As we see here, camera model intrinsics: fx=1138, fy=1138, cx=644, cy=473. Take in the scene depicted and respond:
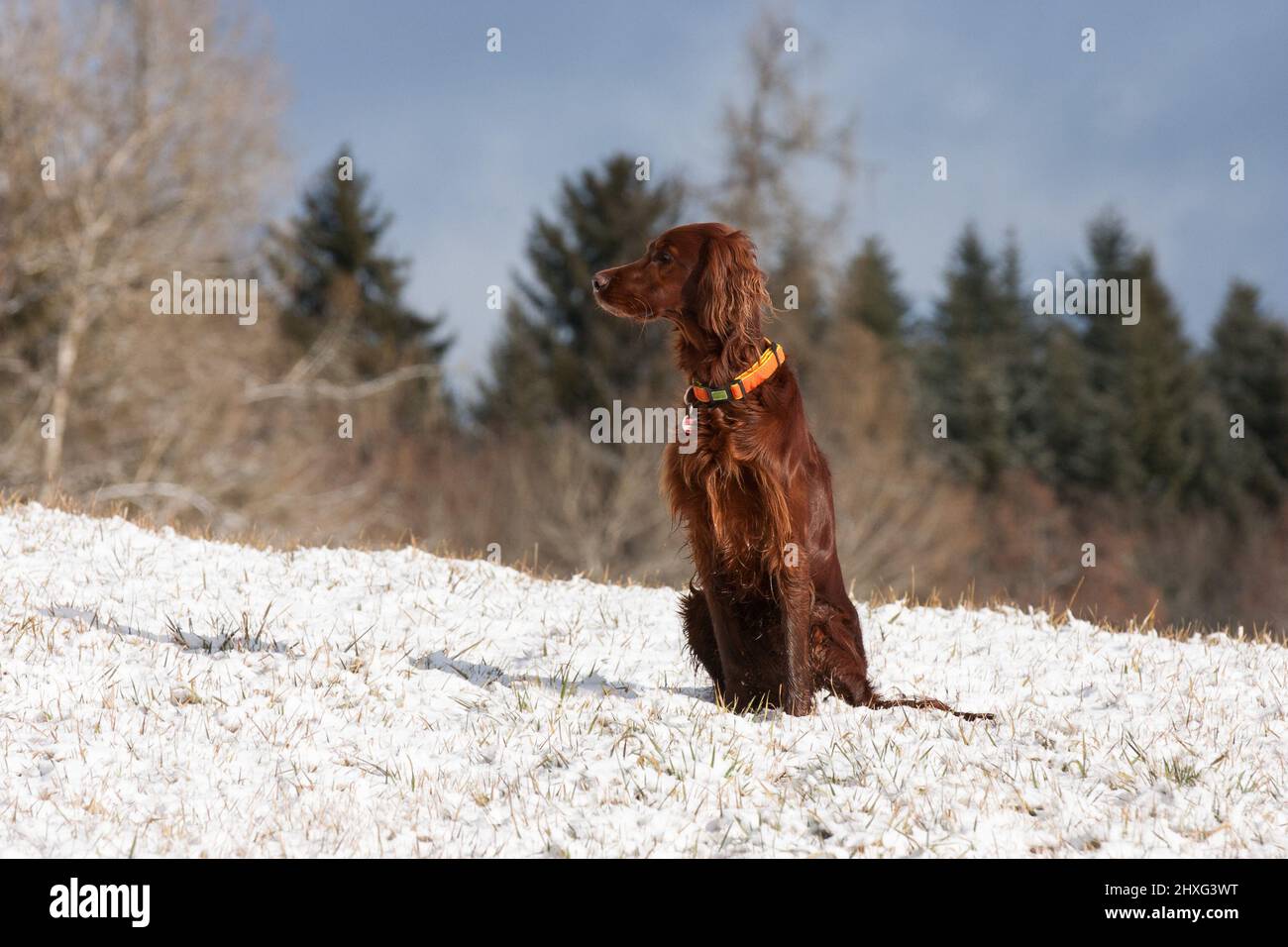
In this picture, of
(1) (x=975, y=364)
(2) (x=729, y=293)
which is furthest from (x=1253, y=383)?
(2) (x=729, y=293)

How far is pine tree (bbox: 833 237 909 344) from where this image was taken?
38.0 m

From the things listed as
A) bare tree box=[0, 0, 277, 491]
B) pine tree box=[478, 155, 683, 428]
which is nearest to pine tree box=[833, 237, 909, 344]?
pine tree box=[478, 155, 683, 428]

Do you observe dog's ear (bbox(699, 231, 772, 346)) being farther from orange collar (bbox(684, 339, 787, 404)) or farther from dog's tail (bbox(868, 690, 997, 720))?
dog's tail (bbox(868, 690, 997, 720))

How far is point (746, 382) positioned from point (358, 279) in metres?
32.3

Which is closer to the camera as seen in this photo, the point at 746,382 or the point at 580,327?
the point at 746,382

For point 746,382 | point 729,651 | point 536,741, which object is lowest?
point 536,741

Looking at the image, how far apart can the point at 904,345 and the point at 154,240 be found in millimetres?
26357

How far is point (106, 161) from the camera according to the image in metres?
19.2

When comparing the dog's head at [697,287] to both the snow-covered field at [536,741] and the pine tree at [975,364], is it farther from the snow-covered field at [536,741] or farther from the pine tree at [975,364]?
the pine tree at [975,364]

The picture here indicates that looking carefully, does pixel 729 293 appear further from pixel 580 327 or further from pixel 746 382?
pixel 580 327

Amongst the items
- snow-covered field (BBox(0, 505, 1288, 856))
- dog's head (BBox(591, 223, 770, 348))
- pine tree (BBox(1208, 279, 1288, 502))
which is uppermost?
pine tree (BBox(1208, 279, 1288, 502))

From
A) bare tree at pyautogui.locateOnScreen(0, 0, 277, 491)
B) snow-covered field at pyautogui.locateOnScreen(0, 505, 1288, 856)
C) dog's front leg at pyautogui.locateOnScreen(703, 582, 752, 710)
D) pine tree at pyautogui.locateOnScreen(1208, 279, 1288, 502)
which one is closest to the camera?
snow-covered field at pyautogui.locateOnScreen(0, 505, 1288, 856)

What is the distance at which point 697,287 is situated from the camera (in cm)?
462
